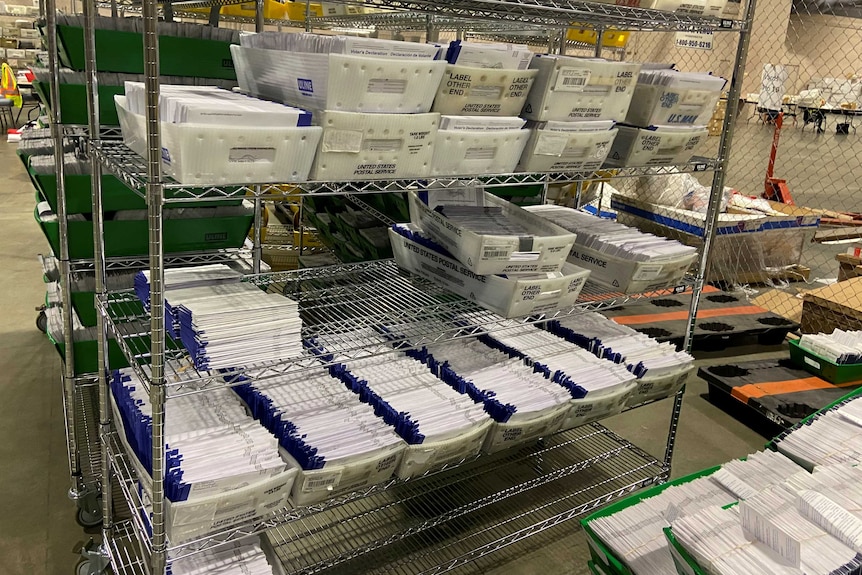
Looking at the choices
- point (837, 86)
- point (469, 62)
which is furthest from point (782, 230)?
point (837, 86)

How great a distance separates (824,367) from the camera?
3395mm

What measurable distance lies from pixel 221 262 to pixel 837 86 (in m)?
15.3

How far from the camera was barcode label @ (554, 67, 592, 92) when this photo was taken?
193 cm

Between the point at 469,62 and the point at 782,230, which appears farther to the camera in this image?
the point at 782,230

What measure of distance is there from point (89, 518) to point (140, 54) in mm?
1561

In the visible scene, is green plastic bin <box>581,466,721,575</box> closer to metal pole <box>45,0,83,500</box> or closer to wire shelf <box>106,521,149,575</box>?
wire shelf <box>106,521,149,575</box>

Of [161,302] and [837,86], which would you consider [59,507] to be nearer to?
[161,302]

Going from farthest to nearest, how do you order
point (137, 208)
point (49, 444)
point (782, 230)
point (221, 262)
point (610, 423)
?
point (782, 230), point (610, 423), point (49, 444), point (221, 262), point (137, 208)

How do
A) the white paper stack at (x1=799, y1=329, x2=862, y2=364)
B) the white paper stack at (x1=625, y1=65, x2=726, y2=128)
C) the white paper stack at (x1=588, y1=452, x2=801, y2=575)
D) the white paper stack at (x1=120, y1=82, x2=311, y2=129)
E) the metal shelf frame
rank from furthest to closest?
1. the white paper stack at (x1=799, y1=329, x2=862, y2=364)
2. the white paper stack at (x1=625, y1=65, x2=726, y2=128)
3. the white paper stack at (x1=588, y1=452, x2=801, y2=575)
4. the metal shelf frame
5. the white paper stack at (x1=120, y1=82, x2=311, y2=129)

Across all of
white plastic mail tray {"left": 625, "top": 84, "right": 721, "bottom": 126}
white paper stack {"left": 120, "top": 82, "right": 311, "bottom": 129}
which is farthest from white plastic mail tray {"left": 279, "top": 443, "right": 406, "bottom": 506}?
white plastic mail tray {"left": 625, "top": 84, "right": 721, "bottom": 126}

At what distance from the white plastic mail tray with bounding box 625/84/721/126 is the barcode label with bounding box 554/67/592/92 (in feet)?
1.05

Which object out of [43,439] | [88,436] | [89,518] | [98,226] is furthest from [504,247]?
[43,439]

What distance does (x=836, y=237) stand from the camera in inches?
251

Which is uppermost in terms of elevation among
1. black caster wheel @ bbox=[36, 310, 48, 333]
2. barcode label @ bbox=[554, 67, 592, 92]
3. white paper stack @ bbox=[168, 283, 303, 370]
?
barcode label @ bbox=[554, 67, 592, 92]
